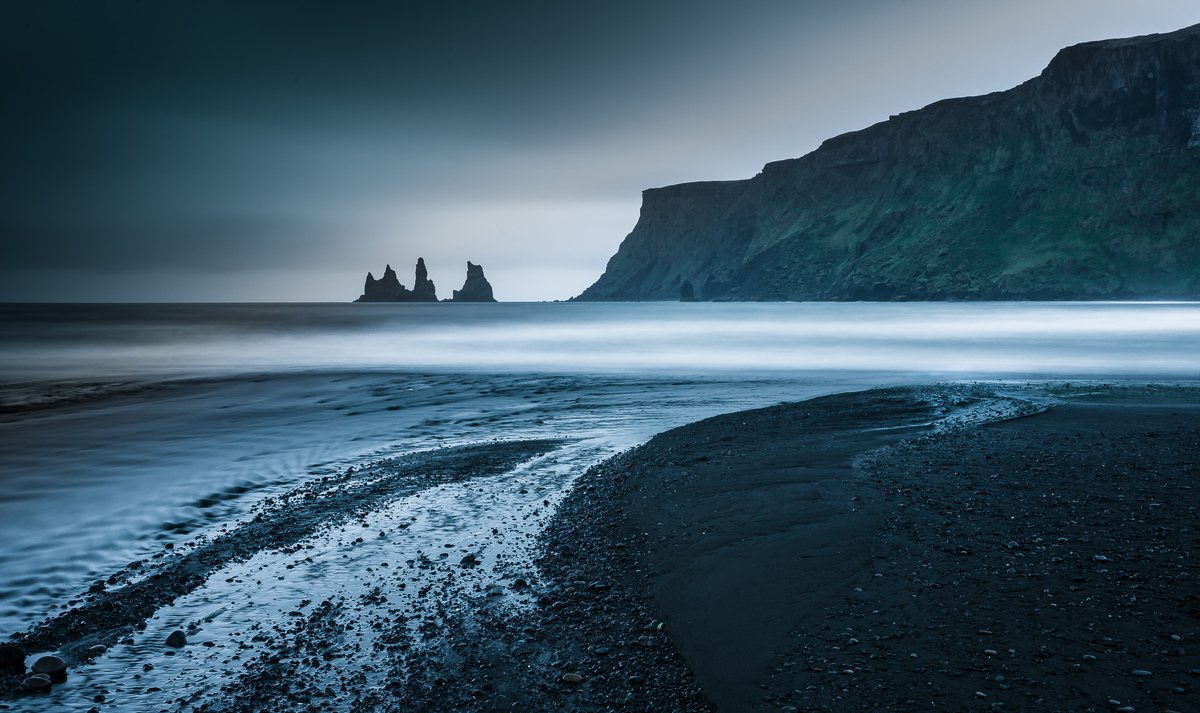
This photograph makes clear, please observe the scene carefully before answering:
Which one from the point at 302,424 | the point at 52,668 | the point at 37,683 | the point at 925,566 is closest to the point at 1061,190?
the point at 302,424

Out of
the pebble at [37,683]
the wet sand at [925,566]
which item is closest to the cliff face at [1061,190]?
the wet sand at [925,566]

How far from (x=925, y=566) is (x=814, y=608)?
4.29 feet

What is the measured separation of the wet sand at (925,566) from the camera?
4.17 m

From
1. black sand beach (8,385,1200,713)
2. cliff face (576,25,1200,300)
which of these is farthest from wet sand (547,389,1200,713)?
cliff face (576,25,1200,300)

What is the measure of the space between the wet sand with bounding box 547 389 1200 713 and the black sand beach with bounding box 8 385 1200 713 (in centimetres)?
2

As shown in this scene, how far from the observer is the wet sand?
417 centimetres

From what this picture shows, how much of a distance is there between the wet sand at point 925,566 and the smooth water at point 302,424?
2045 mm

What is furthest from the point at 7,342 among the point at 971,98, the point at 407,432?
the point at 971,98

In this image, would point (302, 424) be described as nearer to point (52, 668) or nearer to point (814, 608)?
point (52, 668)

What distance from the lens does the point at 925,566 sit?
5.94 metres

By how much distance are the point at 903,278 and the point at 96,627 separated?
616ft

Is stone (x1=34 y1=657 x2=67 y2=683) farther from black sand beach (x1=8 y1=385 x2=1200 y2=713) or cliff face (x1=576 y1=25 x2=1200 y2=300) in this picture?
cliff face (x1=576 y1=25 x2=1200 y2=300)

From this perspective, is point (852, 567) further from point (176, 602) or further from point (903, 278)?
point (903, 278)

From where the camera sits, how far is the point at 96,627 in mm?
5594
